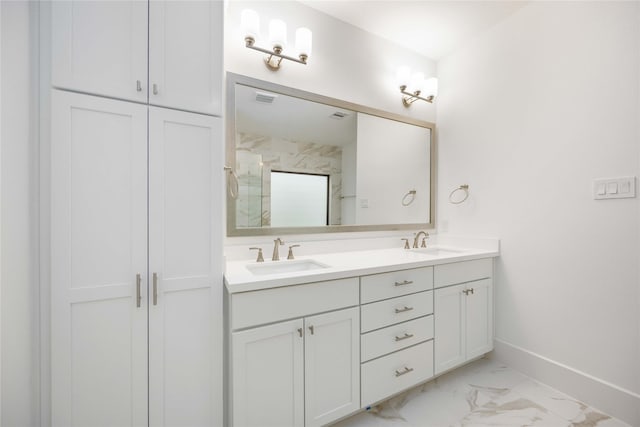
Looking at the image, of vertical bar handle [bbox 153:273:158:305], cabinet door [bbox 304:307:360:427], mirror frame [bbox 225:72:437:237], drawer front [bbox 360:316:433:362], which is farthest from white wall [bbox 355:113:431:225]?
vertical bar handle [bbox 153:273:158:305]

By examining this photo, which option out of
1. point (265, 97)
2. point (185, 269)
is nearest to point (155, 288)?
point (185, 269)

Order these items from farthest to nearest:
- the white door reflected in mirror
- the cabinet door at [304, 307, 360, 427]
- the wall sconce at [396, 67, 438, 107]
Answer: the wall sconce at [396, 67, 438, 107] < the white door reflected in mirror < the cabinet door at [304, 307, 360, 427]

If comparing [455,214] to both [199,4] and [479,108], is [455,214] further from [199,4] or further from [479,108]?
[199,4]

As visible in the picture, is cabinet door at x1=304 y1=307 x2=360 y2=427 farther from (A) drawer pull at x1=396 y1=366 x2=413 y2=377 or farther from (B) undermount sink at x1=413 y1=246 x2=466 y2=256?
(B) undermount sink at x1=413 y1=246 x2=466 y2=256

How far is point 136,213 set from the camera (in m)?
1.04

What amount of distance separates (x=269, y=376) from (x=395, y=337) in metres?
0.72

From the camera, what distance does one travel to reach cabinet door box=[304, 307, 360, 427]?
1270 millimetres

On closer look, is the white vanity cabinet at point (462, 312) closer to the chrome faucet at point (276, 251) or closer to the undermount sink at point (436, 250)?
the undermount sink at point (436, 250)

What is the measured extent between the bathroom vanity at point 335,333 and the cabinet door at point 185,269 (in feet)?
0.31

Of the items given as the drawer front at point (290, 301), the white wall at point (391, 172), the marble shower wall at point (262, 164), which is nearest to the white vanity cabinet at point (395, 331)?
the drawer front at point (290, 301)

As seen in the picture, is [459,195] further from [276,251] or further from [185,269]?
[185,269]

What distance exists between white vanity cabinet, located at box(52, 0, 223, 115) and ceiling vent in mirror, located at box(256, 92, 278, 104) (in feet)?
1.72

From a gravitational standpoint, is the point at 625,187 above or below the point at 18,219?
above

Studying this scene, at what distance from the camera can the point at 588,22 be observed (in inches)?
63.1
